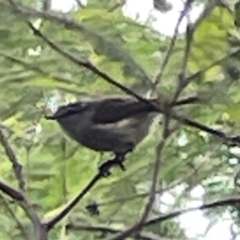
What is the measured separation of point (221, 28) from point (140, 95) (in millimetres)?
74

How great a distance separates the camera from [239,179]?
31.1 inches

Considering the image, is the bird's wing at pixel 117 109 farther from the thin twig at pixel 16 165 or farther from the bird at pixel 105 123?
the thin twig at pixel 16 165

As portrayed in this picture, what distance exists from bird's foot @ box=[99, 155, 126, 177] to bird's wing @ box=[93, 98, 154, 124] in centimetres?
4

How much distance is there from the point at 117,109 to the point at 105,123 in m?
0.11

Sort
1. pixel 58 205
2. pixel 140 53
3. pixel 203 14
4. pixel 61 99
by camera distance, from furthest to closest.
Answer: pixel 61 99 → pixel 58 205 → pixel 140 53 → pixel 203 14

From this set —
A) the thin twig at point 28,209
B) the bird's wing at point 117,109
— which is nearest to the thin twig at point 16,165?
the thin twig at point 28,209

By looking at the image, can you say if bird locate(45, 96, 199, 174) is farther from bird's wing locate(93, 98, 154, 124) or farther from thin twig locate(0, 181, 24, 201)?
thin twig locate(0, 181, 24, 201)

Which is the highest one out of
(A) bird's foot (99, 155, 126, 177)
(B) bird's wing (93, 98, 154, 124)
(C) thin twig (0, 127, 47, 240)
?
(B) bird's wing (93, 98, 154, 124)

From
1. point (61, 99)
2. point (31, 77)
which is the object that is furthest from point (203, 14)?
point (61, 99)

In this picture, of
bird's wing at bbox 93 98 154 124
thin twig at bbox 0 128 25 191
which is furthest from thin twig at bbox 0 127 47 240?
bird's wing at bbox 93 98 154 124

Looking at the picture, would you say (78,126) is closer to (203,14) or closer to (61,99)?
(61,99)

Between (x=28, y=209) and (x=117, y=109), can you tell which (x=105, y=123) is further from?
(x=28, y=209)

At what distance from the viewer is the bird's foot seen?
72 cm

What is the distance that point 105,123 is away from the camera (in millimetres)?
857
